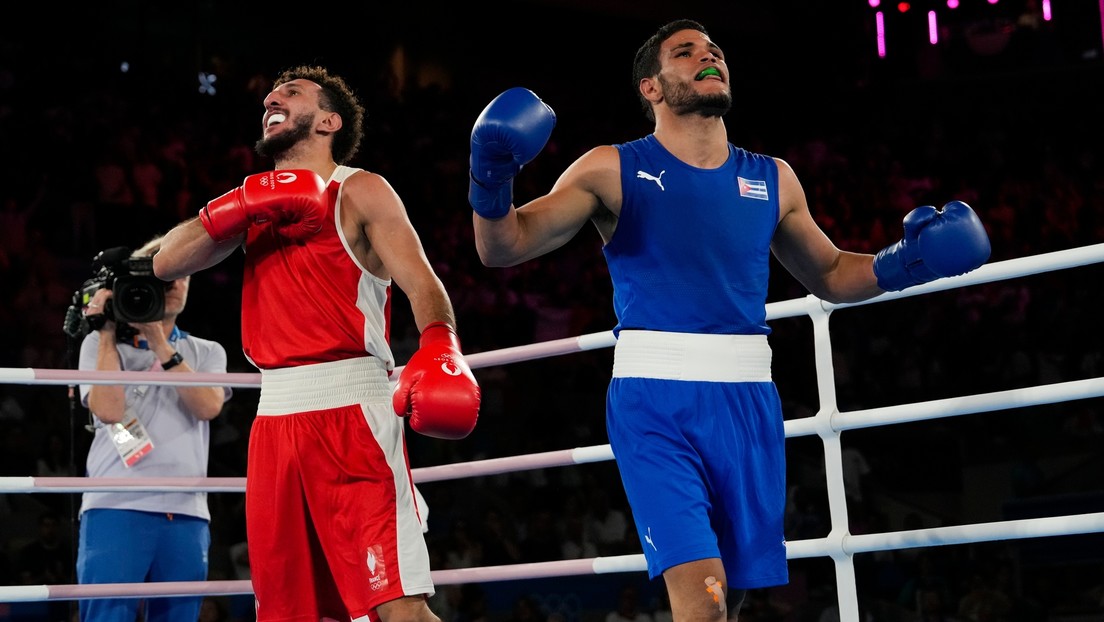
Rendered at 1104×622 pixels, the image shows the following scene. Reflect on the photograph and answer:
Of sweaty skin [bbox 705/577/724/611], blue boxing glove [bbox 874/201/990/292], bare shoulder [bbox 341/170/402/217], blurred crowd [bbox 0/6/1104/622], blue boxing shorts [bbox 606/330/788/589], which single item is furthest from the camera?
blurred crowd [bbox 0/6/1104/622]

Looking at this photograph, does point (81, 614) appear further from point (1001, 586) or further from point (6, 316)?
point (1001, 586)

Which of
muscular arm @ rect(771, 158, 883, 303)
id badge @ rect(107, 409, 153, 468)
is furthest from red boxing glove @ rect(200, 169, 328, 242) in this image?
id badge @ rect(107, 409, 153, 468)

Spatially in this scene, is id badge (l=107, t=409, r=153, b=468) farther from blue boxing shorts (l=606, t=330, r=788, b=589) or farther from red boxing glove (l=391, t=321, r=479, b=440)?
blue boxing shorts (l=606, t=330, r=788, b=589)

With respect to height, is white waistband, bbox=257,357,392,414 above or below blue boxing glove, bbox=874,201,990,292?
below

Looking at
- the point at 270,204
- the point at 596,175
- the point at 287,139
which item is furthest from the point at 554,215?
Answer: the point at 287,139

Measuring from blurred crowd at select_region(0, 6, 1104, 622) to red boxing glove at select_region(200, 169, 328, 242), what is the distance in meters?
4.05

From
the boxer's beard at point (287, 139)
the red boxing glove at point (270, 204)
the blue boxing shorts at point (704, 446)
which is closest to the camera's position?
the blue boxing shorts at point (704, 446)

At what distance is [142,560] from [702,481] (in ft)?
6.08

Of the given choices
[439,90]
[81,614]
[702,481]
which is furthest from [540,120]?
[439,90]

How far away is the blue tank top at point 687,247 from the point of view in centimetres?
247

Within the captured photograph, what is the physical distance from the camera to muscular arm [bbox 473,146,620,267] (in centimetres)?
239

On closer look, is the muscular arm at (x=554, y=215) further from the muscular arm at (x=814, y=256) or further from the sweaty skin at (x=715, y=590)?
the sweaty skin at (x=715, y=590)

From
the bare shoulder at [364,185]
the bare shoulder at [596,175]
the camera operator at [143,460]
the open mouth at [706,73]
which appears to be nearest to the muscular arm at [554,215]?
the bare shoulder at [596,175]

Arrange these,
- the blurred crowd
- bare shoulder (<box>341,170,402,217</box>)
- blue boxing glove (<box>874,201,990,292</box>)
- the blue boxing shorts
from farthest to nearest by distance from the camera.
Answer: the blurred crowd, bare shoulder (<box>341,170,402,217</box>), blue boxing glove (<box>874,201,990,292</box>), the blue boxing shorts
